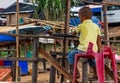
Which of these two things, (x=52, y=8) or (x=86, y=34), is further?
(x=52, y=8)

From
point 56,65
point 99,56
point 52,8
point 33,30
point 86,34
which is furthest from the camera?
point 52,8

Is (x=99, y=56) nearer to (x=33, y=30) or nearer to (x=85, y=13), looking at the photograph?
(x=85, y=13)

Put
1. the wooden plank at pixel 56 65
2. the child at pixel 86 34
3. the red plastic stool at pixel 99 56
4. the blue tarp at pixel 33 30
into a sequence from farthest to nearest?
the blue tarp at pixel 33 30 < the wooden plank at pixel 56 65 < the child at pixel 86 34 < the red plastic stool at pixel 99 56

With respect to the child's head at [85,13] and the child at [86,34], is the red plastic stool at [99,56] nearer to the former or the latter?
the child at [86,34]

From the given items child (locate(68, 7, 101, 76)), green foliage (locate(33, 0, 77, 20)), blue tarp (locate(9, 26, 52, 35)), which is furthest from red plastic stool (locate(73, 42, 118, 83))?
green foliage (locate(33, 0, 77, 20))

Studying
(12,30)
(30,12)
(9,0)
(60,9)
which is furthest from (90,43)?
(9,0)

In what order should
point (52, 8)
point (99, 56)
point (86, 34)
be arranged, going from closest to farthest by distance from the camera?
point (99, 56), point (86, 34), point (52, 8)

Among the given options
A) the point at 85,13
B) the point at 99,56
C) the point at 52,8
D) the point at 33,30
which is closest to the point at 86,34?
the point at 85,13

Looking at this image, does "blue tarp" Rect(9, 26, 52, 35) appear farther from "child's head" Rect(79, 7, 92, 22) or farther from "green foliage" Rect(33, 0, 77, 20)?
"child's head" Rect(79, 7, 92, 22)

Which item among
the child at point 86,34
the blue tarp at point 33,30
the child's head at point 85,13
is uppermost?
the child's head at point 85,13

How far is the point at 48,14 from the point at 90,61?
1130 centimetres

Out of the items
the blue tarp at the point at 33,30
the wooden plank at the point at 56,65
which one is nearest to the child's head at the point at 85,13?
the wooden plank at the point at 56,65

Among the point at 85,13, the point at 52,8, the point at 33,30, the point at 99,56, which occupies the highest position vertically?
the point at 85,13

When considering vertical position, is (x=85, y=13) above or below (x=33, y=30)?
above
